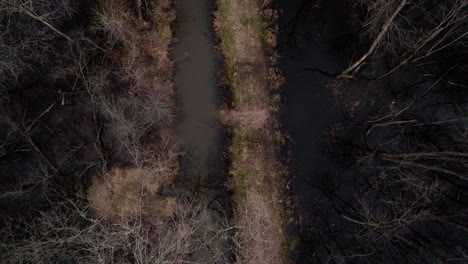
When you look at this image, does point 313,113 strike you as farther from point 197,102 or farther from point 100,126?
point 100,126

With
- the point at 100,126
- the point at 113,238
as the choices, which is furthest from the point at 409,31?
the point at 113,238

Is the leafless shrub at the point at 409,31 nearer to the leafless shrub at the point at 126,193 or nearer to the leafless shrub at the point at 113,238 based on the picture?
the leafless shrub at the point at 113,238

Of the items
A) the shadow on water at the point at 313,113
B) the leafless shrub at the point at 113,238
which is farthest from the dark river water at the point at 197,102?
the shadow on water at the point at 313,113

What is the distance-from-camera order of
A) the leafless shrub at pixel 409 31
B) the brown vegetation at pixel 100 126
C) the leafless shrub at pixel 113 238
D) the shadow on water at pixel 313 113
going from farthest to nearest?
the shadow on water at pixel 313 113 < the brown vegetation at pixel 100 126 < the leafless shrub at pixel 409 31 < the leafless shrub at pixel 113 238

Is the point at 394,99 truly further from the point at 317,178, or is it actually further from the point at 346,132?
the point at 317,178

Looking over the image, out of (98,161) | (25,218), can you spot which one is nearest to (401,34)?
(98,161)

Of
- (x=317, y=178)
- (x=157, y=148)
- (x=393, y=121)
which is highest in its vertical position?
(x=393, y=121)

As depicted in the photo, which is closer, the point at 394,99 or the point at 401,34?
the point at 401,34

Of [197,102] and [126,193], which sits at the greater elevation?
[197,102]
